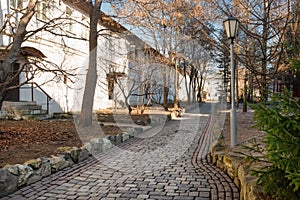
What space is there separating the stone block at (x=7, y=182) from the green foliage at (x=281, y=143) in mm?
3160

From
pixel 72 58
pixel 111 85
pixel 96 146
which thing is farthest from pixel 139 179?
pixel 111 85

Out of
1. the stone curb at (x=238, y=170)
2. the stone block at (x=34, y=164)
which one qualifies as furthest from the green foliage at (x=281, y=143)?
the stone block at (x=34, y=164)

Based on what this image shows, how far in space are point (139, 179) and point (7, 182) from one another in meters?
1.89

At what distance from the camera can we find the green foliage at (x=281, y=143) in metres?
2.26

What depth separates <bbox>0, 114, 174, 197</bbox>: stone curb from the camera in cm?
394

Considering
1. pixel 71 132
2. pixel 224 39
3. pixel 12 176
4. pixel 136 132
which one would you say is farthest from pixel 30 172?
pixel 224 39

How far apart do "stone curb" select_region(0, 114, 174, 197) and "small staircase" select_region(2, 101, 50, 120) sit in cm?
568

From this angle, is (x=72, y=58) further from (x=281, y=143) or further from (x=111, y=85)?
(x=281, y=143)

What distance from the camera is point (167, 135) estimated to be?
31.1ft

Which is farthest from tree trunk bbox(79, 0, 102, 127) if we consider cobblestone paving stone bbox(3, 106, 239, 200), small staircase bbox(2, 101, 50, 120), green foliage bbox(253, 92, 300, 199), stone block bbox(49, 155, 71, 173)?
green foliage bbox(253, 92, 300, 199)

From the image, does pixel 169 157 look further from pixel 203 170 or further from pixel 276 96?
pixel 276 96

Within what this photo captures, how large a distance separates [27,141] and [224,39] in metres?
6.39

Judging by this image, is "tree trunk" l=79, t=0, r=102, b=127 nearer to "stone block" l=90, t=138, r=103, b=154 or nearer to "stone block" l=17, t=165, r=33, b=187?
"stone block" l=90, t=138, r=103, b=154

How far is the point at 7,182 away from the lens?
12.8 ft
